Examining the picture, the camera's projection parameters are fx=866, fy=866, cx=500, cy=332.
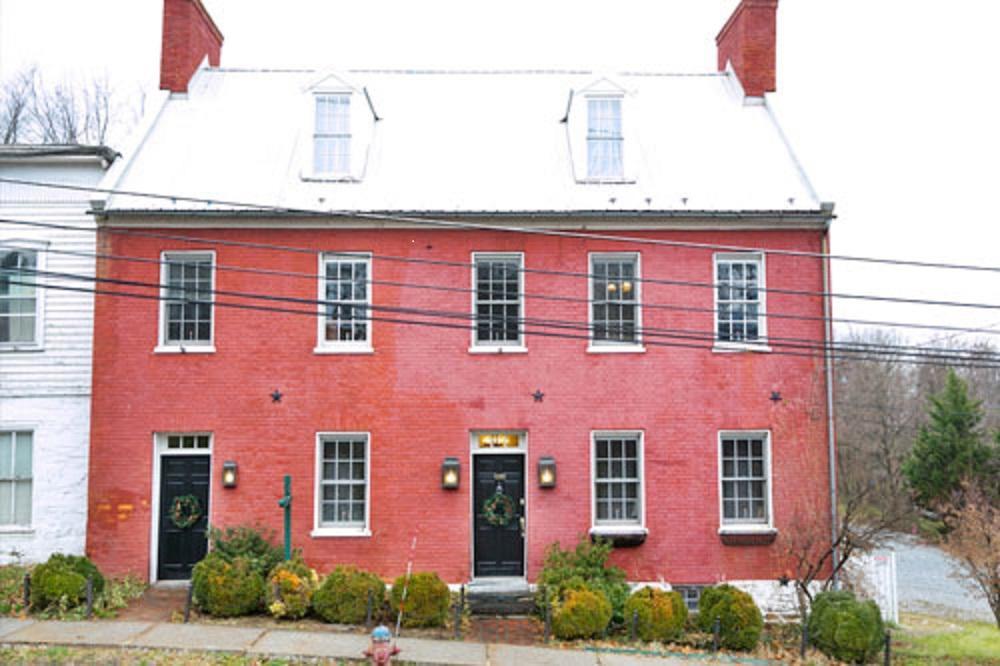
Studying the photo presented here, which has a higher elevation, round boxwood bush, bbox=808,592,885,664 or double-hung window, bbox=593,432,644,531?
double-hung window, bbox=593,432,644,531

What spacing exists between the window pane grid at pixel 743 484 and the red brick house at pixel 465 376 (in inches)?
1.6

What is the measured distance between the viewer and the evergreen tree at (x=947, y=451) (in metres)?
31.6

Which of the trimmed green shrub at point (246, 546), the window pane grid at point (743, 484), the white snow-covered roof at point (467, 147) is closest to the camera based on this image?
the trimmed green shrub at point (246, 546)

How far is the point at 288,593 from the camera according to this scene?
13.3 metres

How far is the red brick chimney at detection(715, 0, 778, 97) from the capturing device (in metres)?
18.6

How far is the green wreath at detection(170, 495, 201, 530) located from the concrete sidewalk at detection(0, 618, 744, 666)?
2.71 meters

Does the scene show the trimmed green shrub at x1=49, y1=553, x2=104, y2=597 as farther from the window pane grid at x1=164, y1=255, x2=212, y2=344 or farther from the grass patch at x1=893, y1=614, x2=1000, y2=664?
the grass patch at x1=893, y1=614, x2=1000, y2=664

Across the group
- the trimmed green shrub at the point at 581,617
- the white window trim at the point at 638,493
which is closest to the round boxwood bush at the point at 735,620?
the trimmed green shrub at the point at 581,617

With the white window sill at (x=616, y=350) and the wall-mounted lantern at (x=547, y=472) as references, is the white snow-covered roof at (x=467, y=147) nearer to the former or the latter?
the white window sill at (x=616, y=350)

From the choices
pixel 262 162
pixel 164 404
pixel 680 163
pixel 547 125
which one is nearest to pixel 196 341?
pixel 164 404

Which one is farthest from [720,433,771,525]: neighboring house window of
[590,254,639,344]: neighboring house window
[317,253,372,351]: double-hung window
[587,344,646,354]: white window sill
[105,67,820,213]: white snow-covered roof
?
[317,253,372,351]: double-hung window

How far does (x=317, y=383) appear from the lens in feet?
50.9

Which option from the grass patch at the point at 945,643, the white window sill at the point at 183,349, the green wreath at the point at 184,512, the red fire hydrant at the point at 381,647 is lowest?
the grass patch at the point at 945,643

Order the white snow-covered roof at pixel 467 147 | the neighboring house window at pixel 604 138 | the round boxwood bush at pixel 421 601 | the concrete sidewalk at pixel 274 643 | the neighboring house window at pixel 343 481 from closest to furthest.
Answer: the concrete sidewalk at pixel 274 643
the round boxwood bush at pixel 421 601
the neighboring house window at pixel 343 481
the white snow-covered roof at pixel 467 147
the neighboring house window at pixel 604 138
